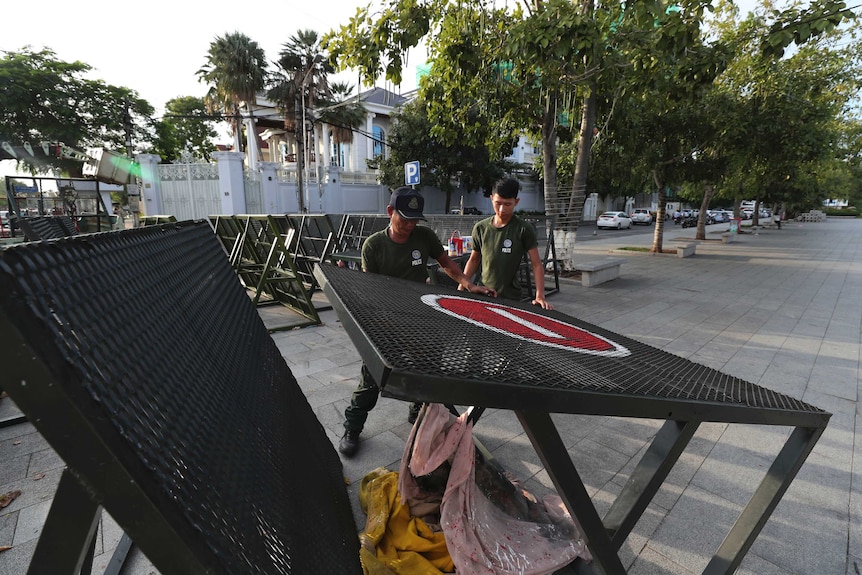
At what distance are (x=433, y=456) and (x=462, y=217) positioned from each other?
6282 millimetres

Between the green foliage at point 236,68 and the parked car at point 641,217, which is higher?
the green foliage at point 236,68

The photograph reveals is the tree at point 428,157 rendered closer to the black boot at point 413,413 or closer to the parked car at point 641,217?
the parked car at point 641,217

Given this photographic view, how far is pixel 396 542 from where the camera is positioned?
1.92 m

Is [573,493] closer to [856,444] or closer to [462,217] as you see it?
[856,444]

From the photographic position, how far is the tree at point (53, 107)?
22.5m

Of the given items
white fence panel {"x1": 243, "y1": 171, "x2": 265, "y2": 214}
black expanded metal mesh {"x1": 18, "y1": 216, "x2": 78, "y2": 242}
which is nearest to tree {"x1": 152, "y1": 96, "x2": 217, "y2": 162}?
white fence panel {"x1": 243, "y1": 171, "x2": 265, "y2": 214}

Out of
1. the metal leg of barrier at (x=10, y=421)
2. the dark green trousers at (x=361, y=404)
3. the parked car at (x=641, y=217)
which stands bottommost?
the metal leg of barrier at (x=10, y=421)

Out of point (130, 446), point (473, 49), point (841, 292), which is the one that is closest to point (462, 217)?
point (473, 49)

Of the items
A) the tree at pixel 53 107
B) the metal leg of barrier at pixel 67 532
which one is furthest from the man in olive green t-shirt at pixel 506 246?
the tree at pixel 53 107

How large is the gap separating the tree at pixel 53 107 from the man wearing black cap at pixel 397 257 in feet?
81.7

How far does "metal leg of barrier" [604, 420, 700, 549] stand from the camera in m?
1.52

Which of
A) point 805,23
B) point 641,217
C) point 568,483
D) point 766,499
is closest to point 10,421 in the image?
point 568,483

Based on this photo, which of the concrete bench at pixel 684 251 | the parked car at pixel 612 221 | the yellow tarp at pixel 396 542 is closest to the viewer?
the yellow tarp at pixel 396 542

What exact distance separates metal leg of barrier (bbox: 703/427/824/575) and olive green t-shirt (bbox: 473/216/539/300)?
2185 mm
